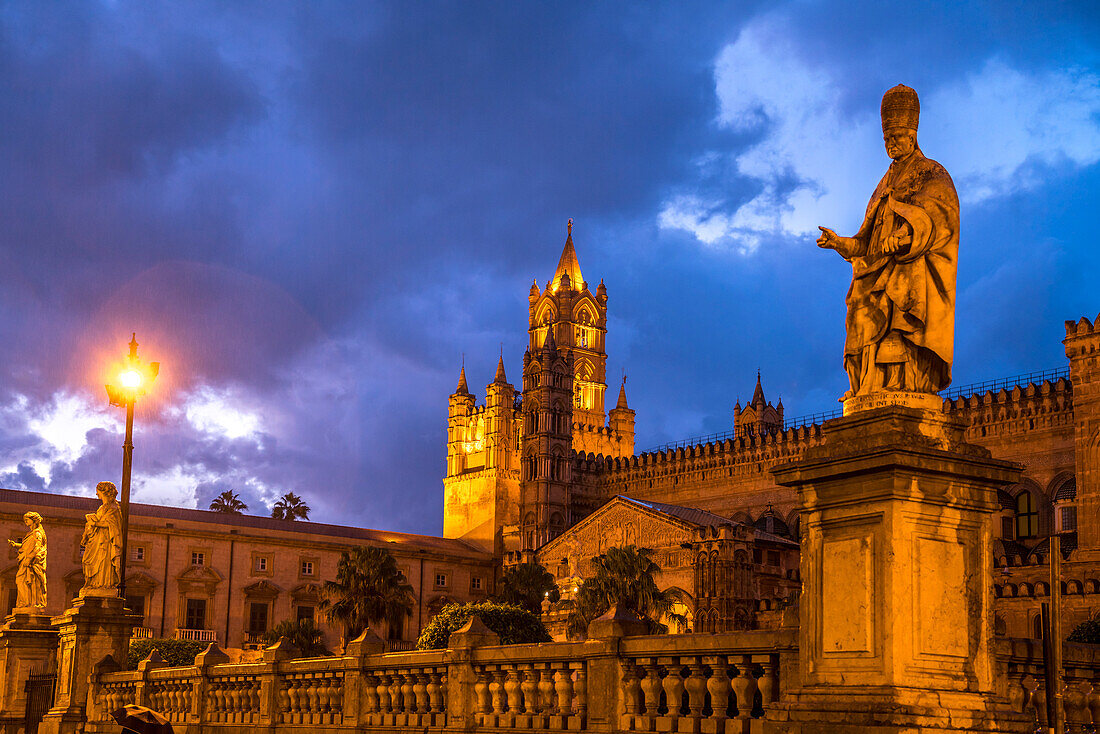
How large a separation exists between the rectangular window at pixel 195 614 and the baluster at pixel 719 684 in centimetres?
7103

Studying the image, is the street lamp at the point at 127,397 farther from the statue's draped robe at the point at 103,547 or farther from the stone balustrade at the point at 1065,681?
the stone balustrade at the point at 1065,681

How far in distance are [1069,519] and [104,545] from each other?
51.6 m

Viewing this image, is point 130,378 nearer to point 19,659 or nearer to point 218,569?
point 19,659

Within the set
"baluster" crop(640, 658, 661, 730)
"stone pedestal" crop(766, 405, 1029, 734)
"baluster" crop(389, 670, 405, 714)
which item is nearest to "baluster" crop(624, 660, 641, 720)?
"baluster" crop(640, 658, 661, 730)

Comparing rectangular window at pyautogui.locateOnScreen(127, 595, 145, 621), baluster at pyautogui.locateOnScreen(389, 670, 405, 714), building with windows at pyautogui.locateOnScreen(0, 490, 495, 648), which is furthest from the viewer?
rectangular window at pyautogui.locateOnScreen(127, 595, 145, 621)

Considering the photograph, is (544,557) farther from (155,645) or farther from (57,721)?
(57,721)

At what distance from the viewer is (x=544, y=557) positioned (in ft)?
261

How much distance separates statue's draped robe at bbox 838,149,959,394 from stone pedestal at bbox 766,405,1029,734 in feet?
1.16

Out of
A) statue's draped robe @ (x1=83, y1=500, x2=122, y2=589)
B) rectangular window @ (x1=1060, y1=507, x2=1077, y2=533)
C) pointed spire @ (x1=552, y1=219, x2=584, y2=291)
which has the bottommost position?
statue's draped robe @ (x1=83, y1=500, x2=122, y2=589)

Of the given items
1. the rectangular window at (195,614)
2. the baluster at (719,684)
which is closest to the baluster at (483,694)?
the baluster at (719,684)

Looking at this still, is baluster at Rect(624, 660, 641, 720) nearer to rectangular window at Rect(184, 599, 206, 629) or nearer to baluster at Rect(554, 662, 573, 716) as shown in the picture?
baluster at Rect(554, 662, 573, 716)

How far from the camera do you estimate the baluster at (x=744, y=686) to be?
9.06m

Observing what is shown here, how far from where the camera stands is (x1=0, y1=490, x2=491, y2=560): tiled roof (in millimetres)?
75812

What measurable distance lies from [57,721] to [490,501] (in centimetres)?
8324
